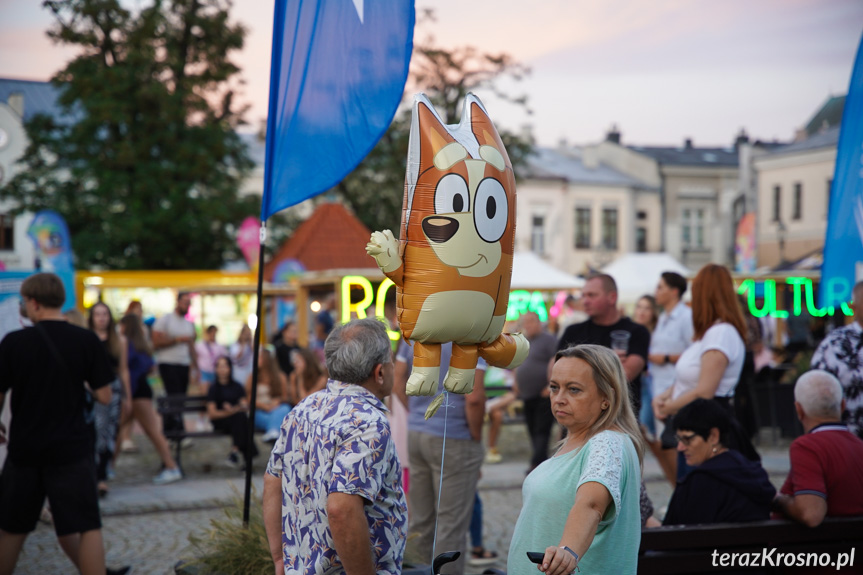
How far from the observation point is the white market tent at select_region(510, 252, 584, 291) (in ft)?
60.1

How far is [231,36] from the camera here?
90.1 ft

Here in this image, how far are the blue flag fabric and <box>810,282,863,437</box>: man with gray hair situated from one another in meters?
2.94

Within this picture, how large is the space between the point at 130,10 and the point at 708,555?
26541mm

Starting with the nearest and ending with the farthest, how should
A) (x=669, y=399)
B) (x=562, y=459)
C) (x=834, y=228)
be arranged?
(x=562, y=459) → (x=669, y=399) → (x=834, y=228)

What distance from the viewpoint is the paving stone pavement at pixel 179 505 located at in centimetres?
625

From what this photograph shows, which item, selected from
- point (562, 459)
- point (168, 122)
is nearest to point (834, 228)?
point (562, 459)

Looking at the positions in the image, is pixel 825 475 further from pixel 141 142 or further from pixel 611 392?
pixel 141 142

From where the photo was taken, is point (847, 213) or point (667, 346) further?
point (667, 346)

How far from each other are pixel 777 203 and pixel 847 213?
36.6 m

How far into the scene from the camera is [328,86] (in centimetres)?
442

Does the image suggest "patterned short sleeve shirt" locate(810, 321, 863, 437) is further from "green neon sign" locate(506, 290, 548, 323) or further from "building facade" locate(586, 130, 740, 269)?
"building facade" locate(586, 130, 740, 269)

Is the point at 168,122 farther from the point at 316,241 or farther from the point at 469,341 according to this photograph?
the point at 469,341

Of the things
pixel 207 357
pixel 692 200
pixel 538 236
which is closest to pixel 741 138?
pixel 692 200

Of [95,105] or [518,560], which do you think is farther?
[95,105]
